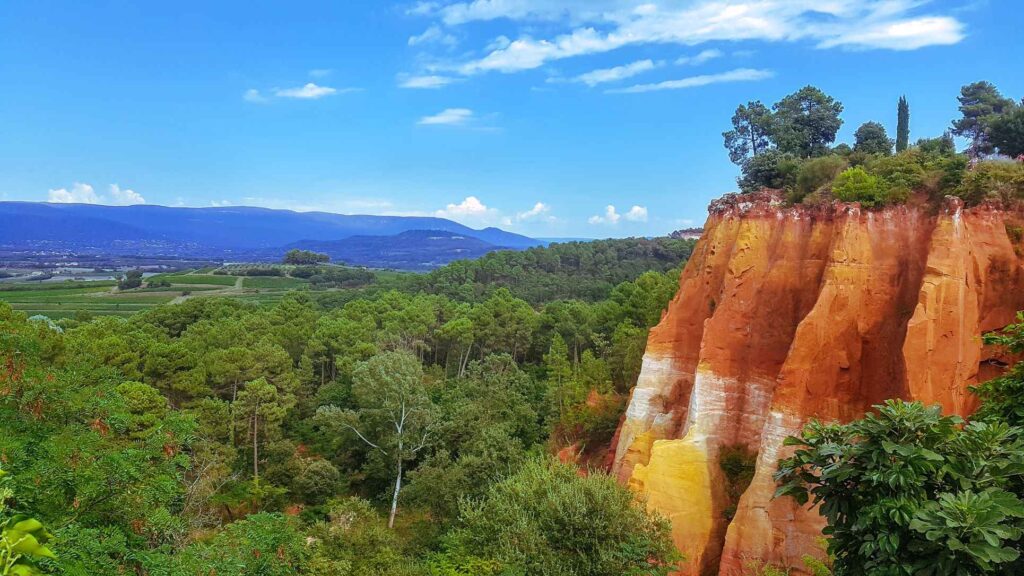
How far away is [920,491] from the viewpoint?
684 centimetres

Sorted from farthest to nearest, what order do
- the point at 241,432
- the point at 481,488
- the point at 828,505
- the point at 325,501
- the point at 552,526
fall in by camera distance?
the point at 241,432 < the point at 325,501 < the point at 481,488 < the point at 552,526 < the point at 828,505

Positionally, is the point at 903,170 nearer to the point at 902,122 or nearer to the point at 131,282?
the point at 902,122

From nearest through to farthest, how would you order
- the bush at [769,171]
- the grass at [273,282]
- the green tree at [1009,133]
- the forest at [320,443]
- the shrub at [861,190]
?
the forest at [320,443] < the shrub at [861,190] < the bush at [769,171] < the green tree at [1009,133] < the grass at [273,282]

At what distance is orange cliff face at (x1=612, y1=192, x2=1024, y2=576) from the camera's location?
627 inches

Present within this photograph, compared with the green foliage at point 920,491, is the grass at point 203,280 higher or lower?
lower

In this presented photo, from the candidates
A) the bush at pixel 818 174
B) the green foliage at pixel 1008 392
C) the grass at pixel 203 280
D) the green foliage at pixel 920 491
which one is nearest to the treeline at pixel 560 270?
the bush at pixel 818 174

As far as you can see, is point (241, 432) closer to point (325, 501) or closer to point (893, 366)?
point (325, 501)

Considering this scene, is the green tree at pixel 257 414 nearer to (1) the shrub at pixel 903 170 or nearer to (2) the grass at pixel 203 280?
(1) the shrub at pixel 903 170

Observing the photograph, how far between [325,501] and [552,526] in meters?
18.2

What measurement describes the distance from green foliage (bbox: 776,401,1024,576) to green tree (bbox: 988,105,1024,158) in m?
31.9

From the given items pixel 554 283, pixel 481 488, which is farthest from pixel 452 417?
pixel 554 283

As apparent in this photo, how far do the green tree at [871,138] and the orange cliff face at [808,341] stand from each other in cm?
1722

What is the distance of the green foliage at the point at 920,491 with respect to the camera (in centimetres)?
621

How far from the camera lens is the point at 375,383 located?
29469 mm
